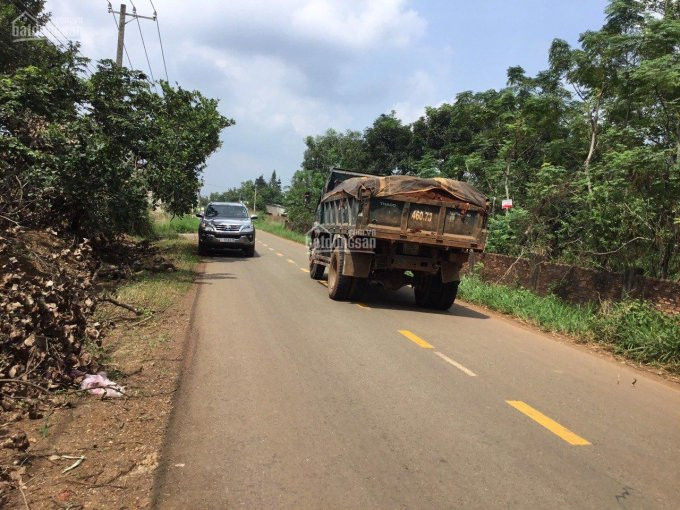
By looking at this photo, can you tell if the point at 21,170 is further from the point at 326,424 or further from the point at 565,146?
the point at 565,146

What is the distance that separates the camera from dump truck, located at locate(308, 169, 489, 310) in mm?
10289

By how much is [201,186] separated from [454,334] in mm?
11896

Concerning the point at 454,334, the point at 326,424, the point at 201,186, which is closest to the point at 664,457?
the point at 326,424

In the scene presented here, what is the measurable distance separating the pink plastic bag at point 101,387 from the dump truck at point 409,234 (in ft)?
19.4

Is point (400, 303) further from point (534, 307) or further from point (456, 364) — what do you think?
point (456, 364)

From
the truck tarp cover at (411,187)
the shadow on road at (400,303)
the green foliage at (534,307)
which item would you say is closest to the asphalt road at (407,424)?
the green foliage at (534,307)

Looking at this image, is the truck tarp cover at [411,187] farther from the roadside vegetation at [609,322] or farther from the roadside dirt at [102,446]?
the roadside dirt at [102,446]

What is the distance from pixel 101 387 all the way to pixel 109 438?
103 cm

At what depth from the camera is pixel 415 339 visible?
26.7 ft

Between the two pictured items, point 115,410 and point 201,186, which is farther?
point 201,186

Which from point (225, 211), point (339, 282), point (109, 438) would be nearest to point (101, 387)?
point (109, 438)

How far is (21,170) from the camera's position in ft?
34.8

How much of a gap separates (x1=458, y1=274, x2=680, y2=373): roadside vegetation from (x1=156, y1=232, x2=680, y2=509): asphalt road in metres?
0.74

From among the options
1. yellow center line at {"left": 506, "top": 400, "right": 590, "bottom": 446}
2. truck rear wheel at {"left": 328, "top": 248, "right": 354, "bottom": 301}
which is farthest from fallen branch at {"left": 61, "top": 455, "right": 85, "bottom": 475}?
truck rear wheel at {"left": 328, "top": 248, "right": 354, "bottom": 301}
